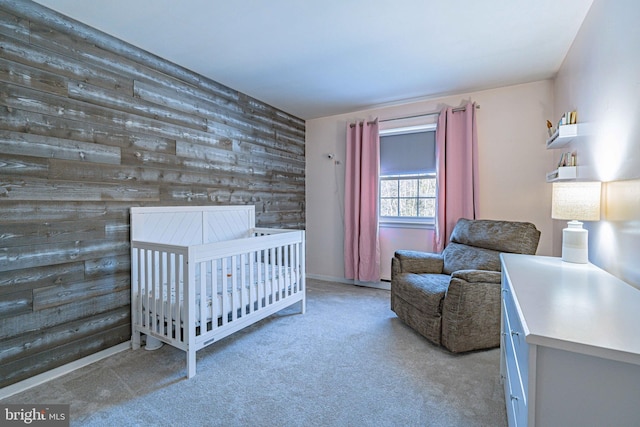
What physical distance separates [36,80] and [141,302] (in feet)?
→ 5.25

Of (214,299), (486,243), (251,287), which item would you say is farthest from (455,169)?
(214,299)

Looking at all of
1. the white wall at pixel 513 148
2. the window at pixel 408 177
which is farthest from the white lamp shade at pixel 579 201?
the window at pixel 408 177

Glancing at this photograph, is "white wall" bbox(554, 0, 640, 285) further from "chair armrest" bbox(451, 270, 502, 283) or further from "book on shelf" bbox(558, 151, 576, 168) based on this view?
"chair armrest" bbox(451, 270, 502, 283)

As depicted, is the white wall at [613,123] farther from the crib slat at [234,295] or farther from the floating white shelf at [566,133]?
the crib slat at [234,295]

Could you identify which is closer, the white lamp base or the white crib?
the white lamp base

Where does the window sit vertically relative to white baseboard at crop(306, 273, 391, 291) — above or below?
above

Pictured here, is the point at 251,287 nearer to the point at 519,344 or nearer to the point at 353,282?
the point at 519,344

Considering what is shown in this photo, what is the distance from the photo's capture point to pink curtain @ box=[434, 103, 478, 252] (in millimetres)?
3314

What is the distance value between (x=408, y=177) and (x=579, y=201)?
2240 millimetres

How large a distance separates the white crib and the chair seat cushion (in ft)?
3.32

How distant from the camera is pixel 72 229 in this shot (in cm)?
203

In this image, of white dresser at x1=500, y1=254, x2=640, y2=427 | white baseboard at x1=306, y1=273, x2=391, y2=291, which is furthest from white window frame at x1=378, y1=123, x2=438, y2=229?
white dresser at x1=500, y1=254, x2=640, y2=427

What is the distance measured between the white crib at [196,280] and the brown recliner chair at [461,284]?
1.09m

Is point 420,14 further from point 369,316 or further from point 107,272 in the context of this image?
point 107,272
